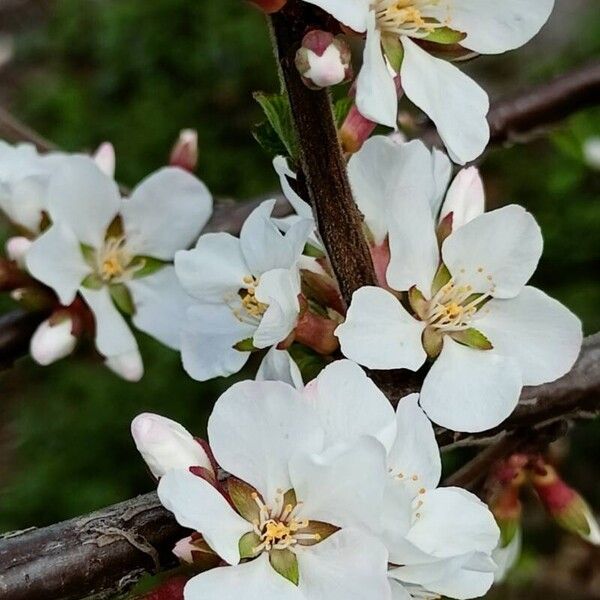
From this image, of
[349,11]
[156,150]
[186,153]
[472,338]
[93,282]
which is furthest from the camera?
[156,150]

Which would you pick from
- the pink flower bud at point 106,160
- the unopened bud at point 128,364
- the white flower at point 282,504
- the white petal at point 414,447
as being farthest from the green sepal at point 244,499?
the pink flower bud at point 106,160

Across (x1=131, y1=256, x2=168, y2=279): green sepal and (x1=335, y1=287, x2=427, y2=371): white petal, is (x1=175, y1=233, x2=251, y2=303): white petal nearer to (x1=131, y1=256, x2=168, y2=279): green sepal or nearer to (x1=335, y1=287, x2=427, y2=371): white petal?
(x1=335, y1=287, x2=427, y2=371): white petal

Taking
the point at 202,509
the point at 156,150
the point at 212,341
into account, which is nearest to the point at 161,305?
the point at 212,341

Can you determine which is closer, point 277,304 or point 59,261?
point 277,304

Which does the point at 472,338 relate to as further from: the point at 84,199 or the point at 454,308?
the point at 84,199

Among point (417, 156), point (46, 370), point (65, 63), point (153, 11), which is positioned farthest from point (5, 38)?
point (417, 156)

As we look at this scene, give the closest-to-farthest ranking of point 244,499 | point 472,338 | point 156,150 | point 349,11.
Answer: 1. point 349,11
2. point 244,499
3. point 472,338
4. point 156,150

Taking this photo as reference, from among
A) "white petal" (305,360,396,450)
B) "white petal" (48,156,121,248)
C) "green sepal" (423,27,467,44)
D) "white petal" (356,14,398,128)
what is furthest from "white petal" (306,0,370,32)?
"white petal" (48,156,121,248)

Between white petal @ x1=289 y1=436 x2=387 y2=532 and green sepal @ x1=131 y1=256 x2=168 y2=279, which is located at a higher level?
white petal @ x1=289 y1=436 x2=387 y2=532
